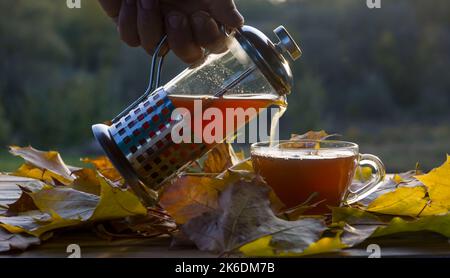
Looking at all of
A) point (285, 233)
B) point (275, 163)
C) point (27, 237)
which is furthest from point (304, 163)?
point (27, 237)

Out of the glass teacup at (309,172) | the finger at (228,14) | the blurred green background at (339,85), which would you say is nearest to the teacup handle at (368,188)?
the glass teacup at (309,172)

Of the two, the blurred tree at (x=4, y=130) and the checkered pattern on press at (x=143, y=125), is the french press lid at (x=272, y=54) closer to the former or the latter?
the checkered pattern on press at (x=143, y=125)

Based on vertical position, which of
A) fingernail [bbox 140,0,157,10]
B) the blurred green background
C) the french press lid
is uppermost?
fingernail [bbox 140,0,157,10]

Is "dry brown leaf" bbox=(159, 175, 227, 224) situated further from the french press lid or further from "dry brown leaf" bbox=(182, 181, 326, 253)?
the french press lid

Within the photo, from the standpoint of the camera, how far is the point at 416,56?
4.39 meters

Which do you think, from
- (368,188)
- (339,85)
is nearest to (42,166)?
(368,188)

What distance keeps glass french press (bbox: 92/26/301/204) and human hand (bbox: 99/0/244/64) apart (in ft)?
0.09

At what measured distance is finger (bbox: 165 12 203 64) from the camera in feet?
2.55

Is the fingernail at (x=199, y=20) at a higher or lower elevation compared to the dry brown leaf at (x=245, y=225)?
higher

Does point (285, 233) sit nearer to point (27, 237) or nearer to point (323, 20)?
point (27, 237)

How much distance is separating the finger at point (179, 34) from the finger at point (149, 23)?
14 mm

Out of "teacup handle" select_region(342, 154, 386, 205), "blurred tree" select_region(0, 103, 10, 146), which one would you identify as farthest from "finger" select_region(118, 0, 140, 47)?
"blurred tree" select_region(0, 103, 10, 146)

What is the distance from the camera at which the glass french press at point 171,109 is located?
71 centimetres
